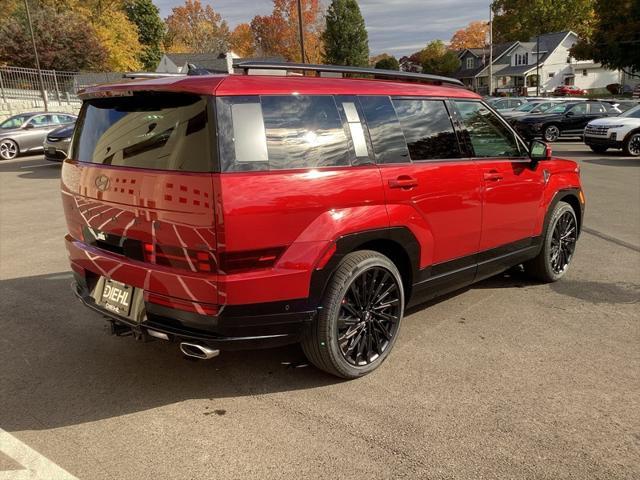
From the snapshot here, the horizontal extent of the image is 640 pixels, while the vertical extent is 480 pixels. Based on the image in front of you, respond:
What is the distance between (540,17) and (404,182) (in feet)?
304

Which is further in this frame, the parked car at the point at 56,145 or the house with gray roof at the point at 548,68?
the house with gray roof at the point at 548,68

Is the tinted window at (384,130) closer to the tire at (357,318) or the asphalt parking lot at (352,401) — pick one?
the tire at (357,318)

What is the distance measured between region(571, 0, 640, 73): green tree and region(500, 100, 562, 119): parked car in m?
24.8

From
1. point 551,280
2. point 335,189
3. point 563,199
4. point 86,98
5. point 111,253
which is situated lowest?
point 551,280

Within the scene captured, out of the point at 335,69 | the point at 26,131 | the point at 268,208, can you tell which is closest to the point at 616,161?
the point at 335,69

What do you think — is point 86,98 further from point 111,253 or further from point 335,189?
point 335,189

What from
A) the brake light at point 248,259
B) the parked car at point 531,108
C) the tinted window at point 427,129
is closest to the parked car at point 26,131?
the parked car at point 531,108

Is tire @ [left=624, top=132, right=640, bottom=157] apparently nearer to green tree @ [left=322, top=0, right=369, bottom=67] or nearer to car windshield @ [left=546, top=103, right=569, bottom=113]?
car windshield @ [left=546, top=103, right=569, bottom=113]

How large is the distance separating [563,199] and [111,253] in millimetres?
4282

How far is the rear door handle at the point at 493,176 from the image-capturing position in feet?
14.0

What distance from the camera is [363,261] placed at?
11.0 feet

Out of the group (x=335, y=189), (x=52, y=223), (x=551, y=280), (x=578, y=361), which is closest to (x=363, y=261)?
(x=335, y=189)

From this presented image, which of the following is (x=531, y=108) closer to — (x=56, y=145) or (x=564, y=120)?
(x=564, y=120)

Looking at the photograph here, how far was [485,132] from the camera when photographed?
4.44 metres
